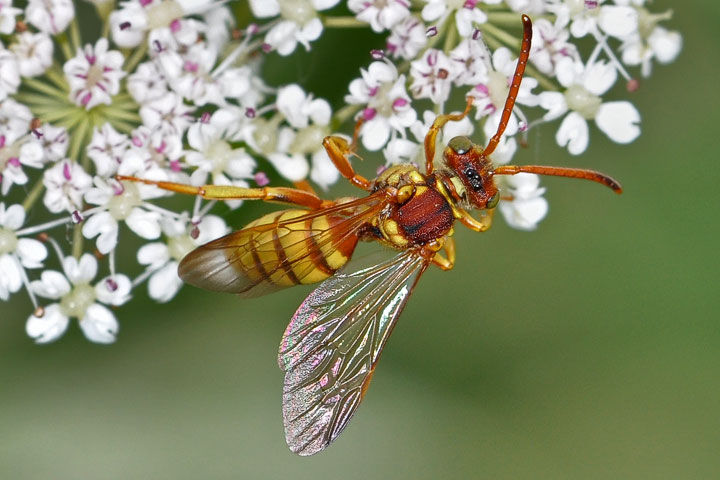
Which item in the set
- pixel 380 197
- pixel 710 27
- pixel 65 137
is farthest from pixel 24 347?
pixel 710 27

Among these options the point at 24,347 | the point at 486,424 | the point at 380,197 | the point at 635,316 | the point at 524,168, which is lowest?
the point at 24,347

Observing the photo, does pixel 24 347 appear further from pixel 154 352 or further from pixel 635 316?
pixel 635 316

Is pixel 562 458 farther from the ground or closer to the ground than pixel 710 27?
closer to the ground

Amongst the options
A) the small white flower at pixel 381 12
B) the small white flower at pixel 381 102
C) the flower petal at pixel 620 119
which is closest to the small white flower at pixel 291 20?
the small white flower at pixel 381 12

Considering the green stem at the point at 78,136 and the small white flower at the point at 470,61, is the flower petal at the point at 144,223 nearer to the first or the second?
the green stem at the point at 78,136

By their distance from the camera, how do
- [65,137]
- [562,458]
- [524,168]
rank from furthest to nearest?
1. [562,458]
2. [65,137]
3. [524,168]

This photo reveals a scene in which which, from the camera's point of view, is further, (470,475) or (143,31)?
(470,475)

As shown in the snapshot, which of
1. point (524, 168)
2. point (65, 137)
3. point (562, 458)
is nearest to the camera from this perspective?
point (524, 168)
